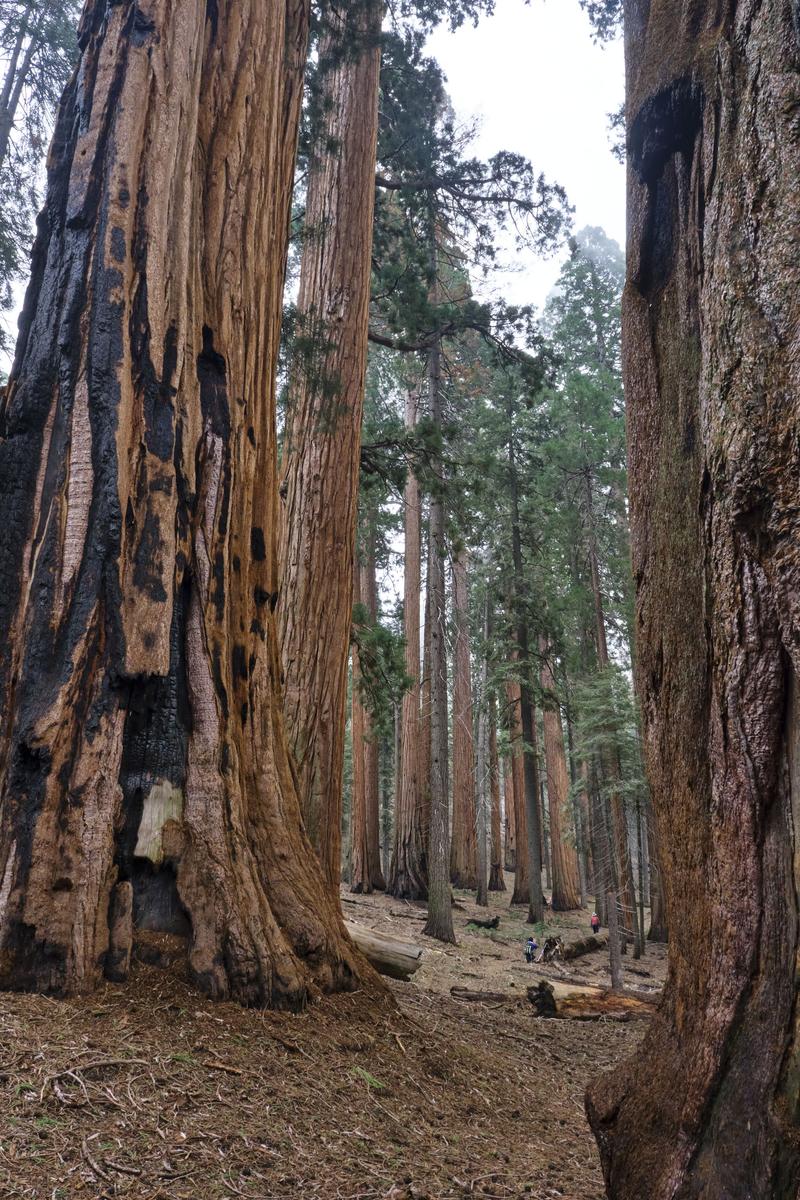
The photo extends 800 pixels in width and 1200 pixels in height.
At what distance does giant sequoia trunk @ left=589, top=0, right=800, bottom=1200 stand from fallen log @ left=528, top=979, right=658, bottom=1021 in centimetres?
588

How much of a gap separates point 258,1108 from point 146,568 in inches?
81.6

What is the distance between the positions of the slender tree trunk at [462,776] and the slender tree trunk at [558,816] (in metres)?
2.29

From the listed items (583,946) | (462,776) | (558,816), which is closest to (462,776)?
(462,776)

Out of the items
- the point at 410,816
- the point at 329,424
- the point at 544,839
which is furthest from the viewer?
the point at 544,839

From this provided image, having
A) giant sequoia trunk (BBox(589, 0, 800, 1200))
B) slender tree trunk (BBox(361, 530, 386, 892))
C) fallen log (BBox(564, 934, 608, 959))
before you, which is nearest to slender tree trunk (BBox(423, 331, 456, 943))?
fallen log (BBox(564, 934, 608, 959))

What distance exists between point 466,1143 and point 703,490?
260 cm

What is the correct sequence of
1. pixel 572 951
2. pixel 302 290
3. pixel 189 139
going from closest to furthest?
pixel 189 139 → pixel 302 290 → pixel 572 951

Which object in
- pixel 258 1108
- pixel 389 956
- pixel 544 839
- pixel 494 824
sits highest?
pixel 258 1108

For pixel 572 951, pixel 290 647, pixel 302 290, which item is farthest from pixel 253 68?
pixel 572 951

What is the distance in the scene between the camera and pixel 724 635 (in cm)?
186

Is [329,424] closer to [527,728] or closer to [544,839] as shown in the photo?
[527,728]

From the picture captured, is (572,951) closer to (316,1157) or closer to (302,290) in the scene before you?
(302,290)

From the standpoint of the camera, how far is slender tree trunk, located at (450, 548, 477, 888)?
73.6 ft

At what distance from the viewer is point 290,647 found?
6.42m
